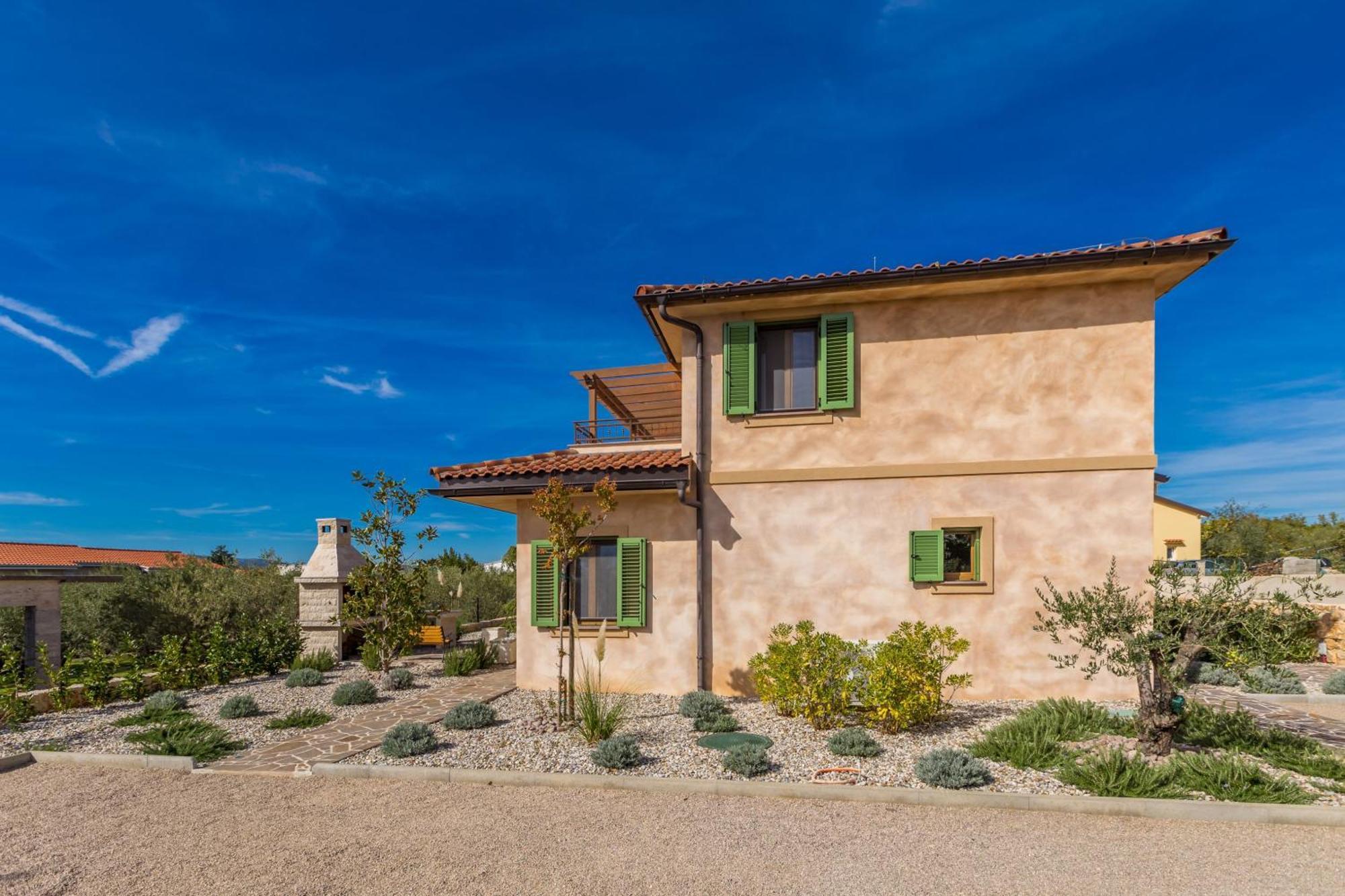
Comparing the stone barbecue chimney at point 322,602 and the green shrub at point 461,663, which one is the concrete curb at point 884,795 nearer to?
the green shrub at point 461,663

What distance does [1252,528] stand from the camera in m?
41.7

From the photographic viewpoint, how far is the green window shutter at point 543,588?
1082 centimetres

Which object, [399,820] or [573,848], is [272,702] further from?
[573,848]

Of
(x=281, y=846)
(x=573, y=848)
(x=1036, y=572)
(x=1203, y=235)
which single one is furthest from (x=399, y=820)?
(x=1203, y=235)

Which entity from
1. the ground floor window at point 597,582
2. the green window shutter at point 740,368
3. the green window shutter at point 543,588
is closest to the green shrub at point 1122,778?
the green window shutter at point 740,368

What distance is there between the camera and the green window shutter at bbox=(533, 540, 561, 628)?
10.8 metres

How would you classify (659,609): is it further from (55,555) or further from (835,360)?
(55,555)

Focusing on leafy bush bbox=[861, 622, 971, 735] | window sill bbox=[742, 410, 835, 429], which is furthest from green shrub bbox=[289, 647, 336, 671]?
leafy bush bbox=[861, 622, 971, 735]

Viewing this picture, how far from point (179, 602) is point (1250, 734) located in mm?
20745

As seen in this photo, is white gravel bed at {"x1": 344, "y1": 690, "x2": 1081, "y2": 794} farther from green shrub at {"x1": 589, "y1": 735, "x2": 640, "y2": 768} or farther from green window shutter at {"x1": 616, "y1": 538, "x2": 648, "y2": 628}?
green window shutter at {"x1": 616, "y1": 538, "x2": 648, "y2": 628}

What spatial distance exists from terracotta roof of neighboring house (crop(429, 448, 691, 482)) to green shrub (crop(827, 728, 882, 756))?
432cm

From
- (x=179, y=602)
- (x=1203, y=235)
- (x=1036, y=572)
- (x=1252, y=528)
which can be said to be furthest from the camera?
(x=1252, y=528)

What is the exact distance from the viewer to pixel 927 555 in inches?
387

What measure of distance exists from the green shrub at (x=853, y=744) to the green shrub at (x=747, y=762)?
0.92m
